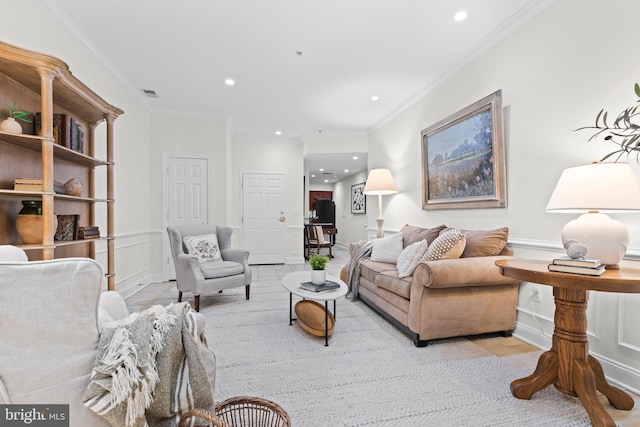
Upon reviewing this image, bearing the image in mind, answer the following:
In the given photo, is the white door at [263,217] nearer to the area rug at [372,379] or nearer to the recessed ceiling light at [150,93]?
the recessed ceiling light at [150,93]

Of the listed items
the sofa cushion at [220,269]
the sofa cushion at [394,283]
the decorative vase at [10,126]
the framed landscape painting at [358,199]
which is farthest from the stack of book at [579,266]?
the framed landscape painting at [358,199]

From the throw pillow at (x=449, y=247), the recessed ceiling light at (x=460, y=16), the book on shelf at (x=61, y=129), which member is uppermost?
the recessed ceiling light at (x=460, y=16)

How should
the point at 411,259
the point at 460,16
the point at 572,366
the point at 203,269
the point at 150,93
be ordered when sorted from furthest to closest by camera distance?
the point at 150,93 → the point at 203,269 → the point at 411,259 → the point at 460,16 → the point at 572,366

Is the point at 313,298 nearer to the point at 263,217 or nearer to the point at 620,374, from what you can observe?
the point at 620,374

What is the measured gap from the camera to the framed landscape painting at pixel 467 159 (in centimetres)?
269

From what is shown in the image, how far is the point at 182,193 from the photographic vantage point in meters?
4.82

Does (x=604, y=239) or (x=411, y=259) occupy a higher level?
(x=604, y=239)

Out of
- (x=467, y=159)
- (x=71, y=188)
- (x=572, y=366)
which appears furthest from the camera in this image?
(x=467, y=159)

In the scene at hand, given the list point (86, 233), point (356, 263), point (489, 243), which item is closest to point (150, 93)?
point (86, 233)

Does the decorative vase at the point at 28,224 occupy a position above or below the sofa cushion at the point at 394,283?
above

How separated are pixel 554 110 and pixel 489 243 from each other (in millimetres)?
1098

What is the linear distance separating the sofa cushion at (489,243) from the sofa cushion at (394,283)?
594mm

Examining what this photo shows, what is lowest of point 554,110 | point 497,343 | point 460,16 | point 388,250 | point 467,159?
point 497,343

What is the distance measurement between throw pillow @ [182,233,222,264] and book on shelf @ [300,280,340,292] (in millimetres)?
1455
